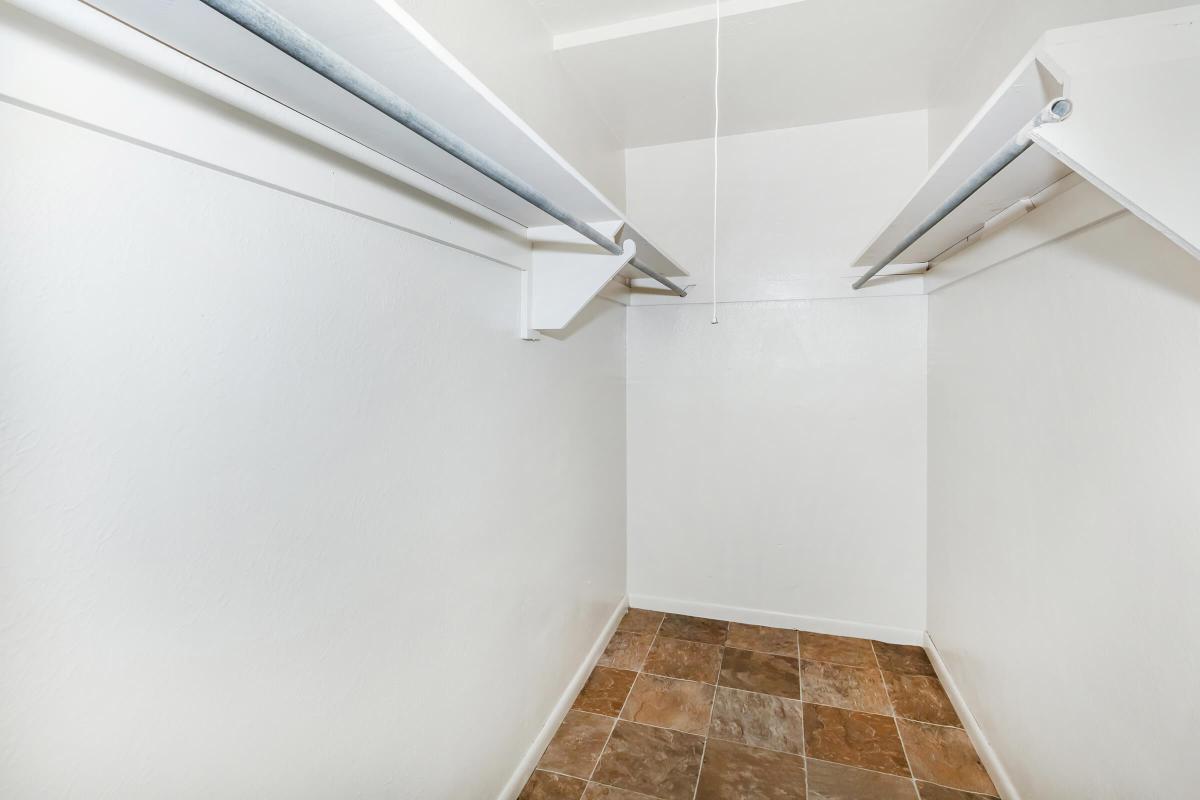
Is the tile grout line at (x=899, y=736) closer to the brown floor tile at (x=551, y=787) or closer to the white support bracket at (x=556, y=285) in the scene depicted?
the brown floor tile at (x=551, y=787)

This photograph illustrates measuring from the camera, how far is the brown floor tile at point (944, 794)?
5.30ft

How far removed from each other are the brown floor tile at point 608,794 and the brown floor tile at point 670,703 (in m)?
0.32

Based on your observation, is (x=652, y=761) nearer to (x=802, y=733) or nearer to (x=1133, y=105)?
(x=802, y=733)

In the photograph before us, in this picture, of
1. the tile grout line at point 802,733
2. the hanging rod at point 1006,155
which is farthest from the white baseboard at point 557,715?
the hanging rod at point 1006,155

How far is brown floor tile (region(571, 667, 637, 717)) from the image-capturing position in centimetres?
205

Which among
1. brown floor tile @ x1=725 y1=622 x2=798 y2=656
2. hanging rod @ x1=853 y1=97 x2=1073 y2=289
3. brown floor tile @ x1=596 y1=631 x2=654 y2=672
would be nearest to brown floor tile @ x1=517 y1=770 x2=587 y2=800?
brown floor tile @ x1=596 y1=631 x2=654 y2=672

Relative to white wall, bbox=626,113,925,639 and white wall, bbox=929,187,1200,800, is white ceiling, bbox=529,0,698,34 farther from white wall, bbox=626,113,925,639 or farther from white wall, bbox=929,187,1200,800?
white wall, bbox=929,187,1200,800

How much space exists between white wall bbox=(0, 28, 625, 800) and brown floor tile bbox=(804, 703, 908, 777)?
1168 mm

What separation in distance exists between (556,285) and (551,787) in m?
1.61

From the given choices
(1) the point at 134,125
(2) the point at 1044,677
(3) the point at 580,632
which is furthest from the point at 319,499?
(2) the point at 1044,677

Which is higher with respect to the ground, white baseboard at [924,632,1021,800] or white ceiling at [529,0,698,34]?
white ceiling at [529,0,698,34]

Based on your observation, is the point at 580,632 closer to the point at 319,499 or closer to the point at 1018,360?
the point at 319,499

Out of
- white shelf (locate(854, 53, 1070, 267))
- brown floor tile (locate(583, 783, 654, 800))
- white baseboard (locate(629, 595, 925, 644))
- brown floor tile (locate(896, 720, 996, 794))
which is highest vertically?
white shelf (locate(854, 53, 1070, 267))

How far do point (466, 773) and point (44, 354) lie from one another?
133cm
